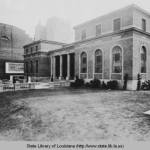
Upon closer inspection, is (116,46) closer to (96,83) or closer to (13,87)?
(96,83)

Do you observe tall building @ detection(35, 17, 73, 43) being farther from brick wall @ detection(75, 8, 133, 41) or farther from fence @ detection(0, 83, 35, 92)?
fence @ detection(0, 83, 35, 92)

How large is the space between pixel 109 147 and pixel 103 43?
50.8 feet

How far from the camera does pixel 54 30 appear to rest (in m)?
71.1

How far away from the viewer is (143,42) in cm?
1602

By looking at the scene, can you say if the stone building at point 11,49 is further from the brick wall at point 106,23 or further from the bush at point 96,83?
the bush at point 96,83

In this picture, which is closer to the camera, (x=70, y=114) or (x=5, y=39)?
(x=70, y=114)

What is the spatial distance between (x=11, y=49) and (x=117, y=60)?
2986 cm

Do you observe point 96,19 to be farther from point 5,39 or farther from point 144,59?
point 5,39

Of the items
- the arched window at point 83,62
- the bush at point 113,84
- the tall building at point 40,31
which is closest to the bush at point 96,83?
the bush at point 113,84

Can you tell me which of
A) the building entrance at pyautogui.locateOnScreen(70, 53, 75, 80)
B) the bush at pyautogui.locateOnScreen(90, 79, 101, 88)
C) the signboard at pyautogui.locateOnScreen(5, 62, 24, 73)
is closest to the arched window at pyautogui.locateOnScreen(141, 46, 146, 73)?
the bush at pyautogui.locateOnScreen(90, 79, 101, 88)

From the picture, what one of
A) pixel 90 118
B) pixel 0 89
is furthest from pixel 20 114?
pixel 0 89

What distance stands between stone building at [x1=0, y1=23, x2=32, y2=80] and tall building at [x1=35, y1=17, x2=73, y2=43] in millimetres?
34450

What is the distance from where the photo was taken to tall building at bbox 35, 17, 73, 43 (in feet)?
235

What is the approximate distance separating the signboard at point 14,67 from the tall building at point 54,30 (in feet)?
125
